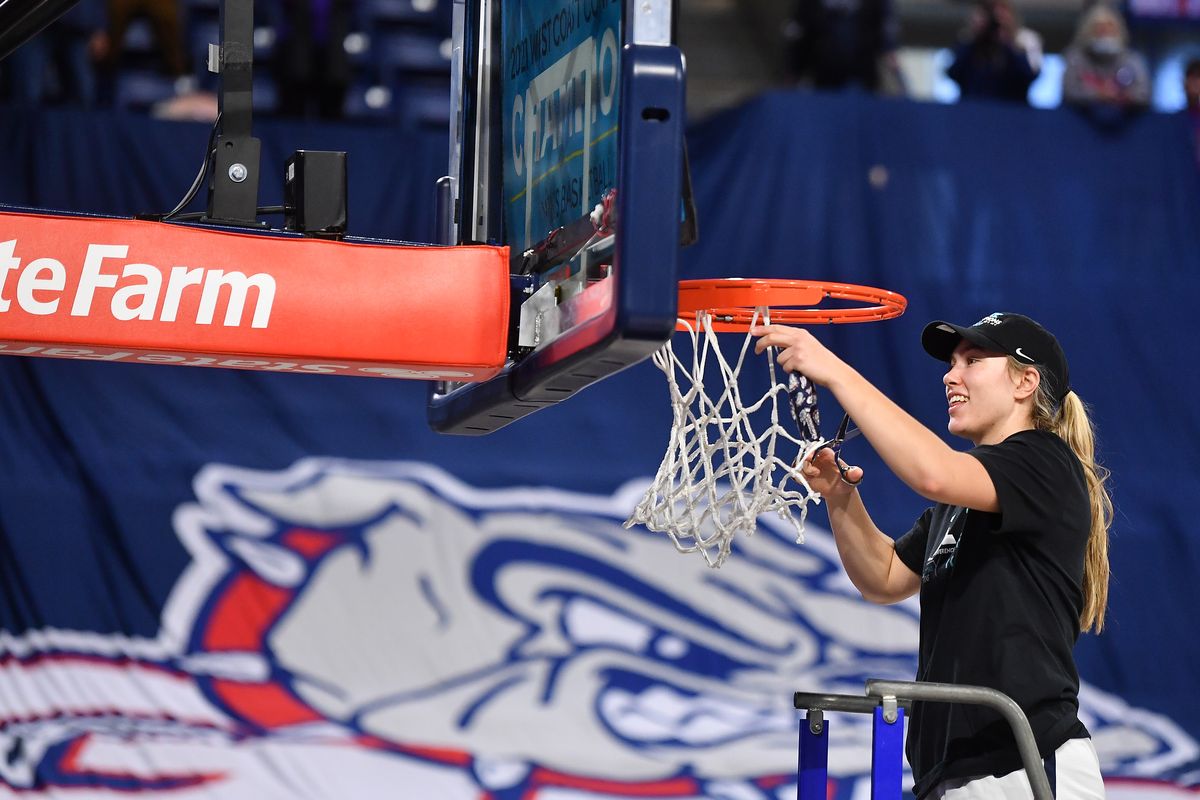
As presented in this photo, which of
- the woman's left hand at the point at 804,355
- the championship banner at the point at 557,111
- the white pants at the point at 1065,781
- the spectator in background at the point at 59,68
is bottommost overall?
the white pants at the point at 1065,781

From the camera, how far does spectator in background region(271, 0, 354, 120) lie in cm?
803

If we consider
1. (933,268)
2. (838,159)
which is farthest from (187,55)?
(933,268)

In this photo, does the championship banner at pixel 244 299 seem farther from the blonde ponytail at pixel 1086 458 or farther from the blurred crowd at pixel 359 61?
the blurred crowd at pixel 359 61

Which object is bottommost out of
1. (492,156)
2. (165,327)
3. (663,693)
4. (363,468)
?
(663,693)

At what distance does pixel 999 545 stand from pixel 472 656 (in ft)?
12.3

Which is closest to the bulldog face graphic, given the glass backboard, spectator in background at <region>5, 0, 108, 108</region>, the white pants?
spectator in background at <region>5, 0, 108, 108</region>

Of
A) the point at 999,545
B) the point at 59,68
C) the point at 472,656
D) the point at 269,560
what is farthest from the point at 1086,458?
the point at 59,68

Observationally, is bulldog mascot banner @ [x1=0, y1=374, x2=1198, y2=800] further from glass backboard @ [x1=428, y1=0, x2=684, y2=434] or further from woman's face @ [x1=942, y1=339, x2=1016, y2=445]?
woman's face @ [x1=942, y1=339, x2=1016, y2=445]

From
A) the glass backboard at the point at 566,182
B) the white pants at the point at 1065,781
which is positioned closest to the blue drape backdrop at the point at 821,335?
the glass backboard at the point at 566,182

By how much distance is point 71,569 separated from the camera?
6.33 meters

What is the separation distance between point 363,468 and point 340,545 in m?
0.34

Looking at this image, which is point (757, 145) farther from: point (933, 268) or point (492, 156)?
point (492, 156)

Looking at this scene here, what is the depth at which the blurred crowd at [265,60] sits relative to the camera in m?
7.90

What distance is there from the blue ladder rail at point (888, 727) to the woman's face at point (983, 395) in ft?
1.95
